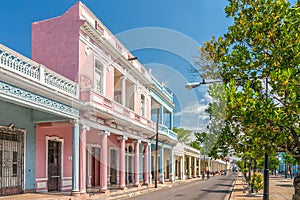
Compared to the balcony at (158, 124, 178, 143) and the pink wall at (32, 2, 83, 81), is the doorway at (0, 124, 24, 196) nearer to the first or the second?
the pink wall at (32, 2, 83, 81)

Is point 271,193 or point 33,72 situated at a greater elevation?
point 33,72

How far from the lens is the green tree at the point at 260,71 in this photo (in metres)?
6.40

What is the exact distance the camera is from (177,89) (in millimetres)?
10828

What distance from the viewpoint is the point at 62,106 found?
14195mm

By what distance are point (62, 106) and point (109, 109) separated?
4407mm

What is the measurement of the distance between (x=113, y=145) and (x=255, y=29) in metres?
18.1

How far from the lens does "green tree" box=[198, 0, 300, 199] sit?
640 cm

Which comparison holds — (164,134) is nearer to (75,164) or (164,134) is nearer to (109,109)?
(109,109)

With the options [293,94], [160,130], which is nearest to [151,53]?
[293,94]

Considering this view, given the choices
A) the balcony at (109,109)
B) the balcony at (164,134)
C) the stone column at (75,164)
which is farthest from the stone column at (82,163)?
the balcony at (164,134)

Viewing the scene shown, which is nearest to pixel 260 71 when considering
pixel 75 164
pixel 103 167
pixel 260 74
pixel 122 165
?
pixel 260 74

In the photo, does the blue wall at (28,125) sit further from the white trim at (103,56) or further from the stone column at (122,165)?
the stone column at (122,165)

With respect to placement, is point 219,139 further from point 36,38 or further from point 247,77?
point 36,38

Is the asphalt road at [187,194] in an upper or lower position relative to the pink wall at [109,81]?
lower
